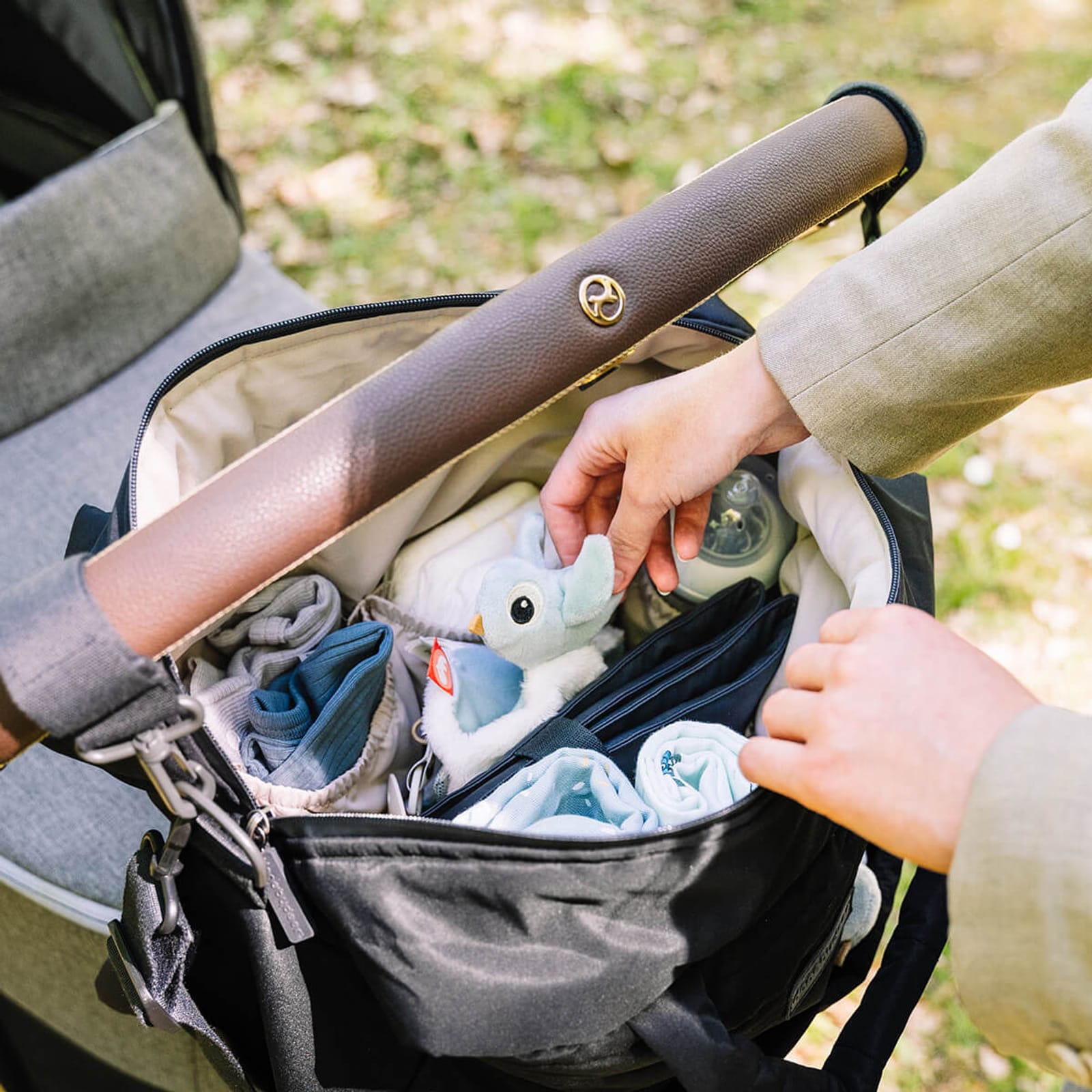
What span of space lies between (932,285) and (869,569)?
22 cm

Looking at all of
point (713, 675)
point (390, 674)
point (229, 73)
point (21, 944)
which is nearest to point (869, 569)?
point (713, 675)

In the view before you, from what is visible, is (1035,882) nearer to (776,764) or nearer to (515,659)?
(776,764)

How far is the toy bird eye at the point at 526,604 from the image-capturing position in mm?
862

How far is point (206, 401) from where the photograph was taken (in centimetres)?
88

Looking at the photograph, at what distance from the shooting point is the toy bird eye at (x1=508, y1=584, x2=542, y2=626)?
33.9 inches

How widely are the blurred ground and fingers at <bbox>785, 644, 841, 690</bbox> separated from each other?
1189 mm

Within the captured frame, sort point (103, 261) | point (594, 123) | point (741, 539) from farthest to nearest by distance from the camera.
→ point (594, 123) → point (103, 261) → point (741, 539)

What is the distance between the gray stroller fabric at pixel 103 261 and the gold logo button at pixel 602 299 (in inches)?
33.6

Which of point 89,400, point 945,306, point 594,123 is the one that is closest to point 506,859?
point 945,306

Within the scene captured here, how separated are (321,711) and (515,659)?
173mm

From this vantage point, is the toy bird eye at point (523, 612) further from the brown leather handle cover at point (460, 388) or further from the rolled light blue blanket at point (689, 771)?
the brown leather handle cover at point (460, 388)

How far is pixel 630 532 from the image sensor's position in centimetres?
86

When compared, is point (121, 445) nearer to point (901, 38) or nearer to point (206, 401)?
point (206, 401)

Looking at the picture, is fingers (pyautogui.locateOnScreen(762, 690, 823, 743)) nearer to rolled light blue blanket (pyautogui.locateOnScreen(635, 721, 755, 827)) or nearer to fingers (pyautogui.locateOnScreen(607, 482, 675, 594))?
rolled light blue blanket (pyautogui.locateOnScreen(635, 721, 755, 827))
